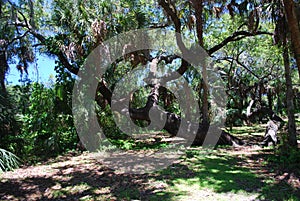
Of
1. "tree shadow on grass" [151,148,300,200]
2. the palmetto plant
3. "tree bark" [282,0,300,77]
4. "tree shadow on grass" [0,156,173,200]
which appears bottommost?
"tree shadow on grass" [151,148,300,200]

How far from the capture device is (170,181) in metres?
4.93

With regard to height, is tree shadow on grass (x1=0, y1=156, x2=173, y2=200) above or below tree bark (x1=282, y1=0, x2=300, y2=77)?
below

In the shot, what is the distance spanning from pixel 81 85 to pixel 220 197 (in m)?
6.63

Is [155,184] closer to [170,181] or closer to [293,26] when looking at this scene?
[170,181]

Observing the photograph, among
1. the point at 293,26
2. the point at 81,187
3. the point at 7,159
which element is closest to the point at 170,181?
the point at 81,187

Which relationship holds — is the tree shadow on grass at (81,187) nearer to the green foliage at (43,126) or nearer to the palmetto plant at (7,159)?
the palmetto plant at (7,159)

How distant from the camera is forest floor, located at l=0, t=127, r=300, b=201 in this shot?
4227mm

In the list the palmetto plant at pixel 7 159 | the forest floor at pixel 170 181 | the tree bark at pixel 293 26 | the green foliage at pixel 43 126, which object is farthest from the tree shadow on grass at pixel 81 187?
the tree bark at pixel 293 26

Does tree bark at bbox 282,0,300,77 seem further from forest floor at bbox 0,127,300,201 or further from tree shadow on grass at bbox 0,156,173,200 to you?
tree shadow on grass at bbox 0,156,173,200

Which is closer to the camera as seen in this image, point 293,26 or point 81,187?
point 81,187

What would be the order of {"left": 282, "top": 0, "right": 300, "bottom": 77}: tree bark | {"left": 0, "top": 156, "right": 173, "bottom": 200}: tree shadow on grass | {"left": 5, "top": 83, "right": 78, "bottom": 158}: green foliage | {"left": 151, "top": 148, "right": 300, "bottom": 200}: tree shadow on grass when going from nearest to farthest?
{"left": 151, "top": 148, "right": 300, "bottom": 200}: tree shadow on grass
{"left": 0, "top": 156, "right": 173, "bottom": 200}: tree shadow on grass
{"left": 282, "top": 0, "right": 300, "bottom": 77}: tree bark
{"left": 5, "top": 83, "right": 78, "bottom": 158}: green foliage

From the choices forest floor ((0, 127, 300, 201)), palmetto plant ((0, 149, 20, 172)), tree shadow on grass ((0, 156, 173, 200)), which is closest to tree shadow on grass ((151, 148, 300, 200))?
forest floor ((0, 127, 300, 201))

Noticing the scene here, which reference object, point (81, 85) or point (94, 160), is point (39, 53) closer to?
point (81, 85)

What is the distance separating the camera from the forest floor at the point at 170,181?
4227 millimetres
